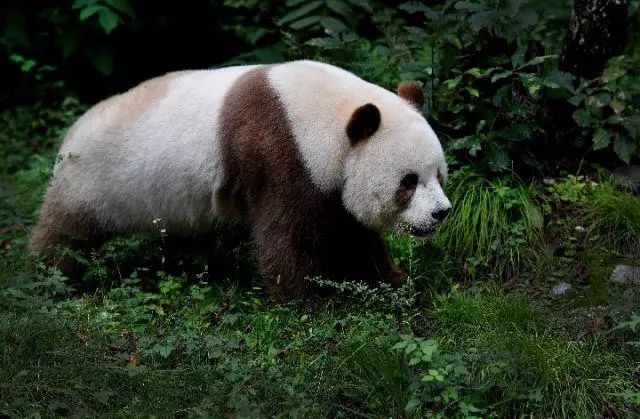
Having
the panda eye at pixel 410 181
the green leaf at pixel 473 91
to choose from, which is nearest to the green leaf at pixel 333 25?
the green leaf at pixel 473 91

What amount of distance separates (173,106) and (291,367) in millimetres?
2244

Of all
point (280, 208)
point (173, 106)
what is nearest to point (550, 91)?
point (280, 208)

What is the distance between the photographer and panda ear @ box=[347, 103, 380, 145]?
4992mm

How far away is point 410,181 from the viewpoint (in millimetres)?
5156

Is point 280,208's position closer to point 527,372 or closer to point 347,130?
→ point 347,130

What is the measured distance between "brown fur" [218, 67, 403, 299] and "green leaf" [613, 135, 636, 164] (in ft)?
6.49

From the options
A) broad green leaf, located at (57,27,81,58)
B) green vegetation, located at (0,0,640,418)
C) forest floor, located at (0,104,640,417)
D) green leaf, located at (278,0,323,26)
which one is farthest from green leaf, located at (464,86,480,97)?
broad green leaf, located at (57,27,81,58)

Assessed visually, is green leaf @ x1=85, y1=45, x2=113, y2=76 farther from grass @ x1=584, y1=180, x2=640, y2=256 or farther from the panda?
grass @ x1=584, y1=180, x2=640, y2=256

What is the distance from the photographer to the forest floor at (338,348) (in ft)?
13.8

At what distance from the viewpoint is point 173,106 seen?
586 centimetres

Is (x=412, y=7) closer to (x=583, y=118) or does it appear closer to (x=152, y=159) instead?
(x=583, y=118)

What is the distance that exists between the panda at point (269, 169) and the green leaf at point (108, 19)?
1.49 metres

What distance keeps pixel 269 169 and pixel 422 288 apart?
54.6 inches

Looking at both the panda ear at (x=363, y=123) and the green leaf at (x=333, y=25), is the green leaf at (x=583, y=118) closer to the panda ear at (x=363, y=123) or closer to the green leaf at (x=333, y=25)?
the panda ear at (x=363, y=123)
